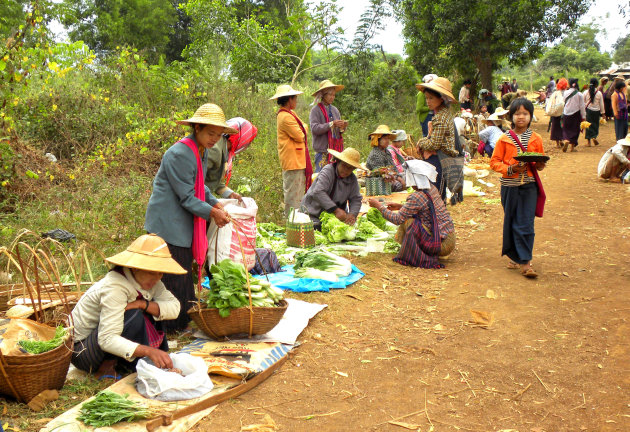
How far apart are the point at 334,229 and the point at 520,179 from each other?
7.33 ft

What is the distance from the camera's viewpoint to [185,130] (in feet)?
32.6

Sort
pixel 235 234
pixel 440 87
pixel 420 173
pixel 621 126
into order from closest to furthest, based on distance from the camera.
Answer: pixel 235 234, pixel 420 173, pixel 440 87, pixel 621 126

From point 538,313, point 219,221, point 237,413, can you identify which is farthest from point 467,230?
point 237,413

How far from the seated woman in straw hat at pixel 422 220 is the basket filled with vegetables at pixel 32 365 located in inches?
138

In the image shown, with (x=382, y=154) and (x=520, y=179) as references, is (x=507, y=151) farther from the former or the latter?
(x=382, y=154)

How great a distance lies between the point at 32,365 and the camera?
310cm

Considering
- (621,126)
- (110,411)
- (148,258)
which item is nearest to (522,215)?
(148,258)

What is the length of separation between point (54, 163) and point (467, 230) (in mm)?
6214

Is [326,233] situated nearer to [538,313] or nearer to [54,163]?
[538,313]

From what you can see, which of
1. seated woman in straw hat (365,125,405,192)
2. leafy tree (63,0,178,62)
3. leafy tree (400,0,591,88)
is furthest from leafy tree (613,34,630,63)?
seated woman in straw hat (365,125,405,192)

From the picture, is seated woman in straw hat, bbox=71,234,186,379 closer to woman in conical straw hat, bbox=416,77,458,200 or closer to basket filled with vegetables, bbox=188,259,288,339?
basket filled with vegetables, bbox=188,259,288,339

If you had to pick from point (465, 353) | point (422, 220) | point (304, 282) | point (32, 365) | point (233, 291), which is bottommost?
point (465, 353)

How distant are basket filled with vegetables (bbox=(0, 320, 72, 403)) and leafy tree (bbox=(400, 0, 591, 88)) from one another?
1705cm

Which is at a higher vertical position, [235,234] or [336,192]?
[336,192]
